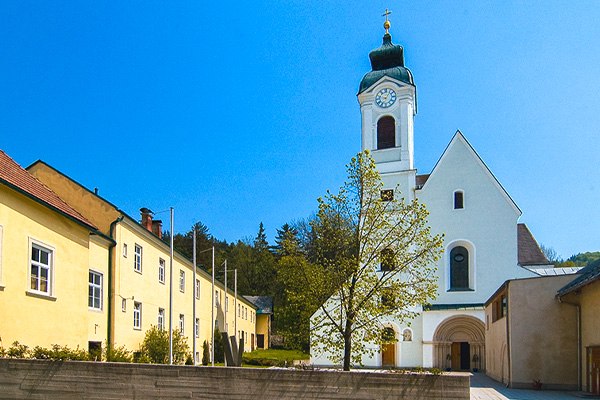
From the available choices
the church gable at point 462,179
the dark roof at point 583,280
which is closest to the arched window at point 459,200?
the church gable at point 462,179

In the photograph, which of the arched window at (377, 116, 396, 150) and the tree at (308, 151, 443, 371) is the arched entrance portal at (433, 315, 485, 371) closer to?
the arched window at (377, 116, 396, 150)

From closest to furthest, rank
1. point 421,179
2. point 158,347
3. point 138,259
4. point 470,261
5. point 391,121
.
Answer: point 138,259 → point 158,347 → point 470,261 → point 391,121 → point 421,179

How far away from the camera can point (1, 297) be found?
1299 cm

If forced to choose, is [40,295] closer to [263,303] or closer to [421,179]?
[421,179]

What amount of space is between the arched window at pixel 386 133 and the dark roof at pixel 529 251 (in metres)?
12.8

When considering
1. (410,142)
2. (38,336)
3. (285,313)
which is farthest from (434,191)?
(38,336)

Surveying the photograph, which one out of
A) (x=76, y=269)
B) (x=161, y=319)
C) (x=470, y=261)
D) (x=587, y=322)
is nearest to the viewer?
(x=76, y=269)

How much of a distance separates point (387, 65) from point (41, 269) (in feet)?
116

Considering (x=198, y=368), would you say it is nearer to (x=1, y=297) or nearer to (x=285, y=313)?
(x=1, y=297)

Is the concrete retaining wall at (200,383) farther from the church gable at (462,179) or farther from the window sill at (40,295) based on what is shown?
the church gable at (462,179)

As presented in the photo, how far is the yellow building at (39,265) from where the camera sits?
13.4 m

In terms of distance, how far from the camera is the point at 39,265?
1487 centimetres

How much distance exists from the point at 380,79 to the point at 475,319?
19336mm

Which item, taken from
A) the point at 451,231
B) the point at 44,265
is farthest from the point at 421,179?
the point at 44,265
